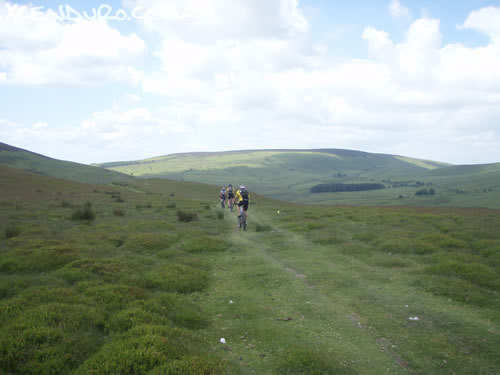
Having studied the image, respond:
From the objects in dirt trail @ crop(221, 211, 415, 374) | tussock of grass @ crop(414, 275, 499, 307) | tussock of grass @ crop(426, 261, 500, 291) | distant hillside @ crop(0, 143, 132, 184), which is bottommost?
dirt trail @ crop(221, 211, 415, 374)

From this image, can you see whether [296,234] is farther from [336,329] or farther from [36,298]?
[36,298]

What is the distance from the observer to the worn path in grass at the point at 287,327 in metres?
7.76

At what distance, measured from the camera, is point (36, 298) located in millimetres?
9617

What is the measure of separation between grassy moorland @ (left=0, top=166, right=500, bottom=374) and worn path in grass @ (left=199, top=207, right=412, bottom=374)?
0.05 m

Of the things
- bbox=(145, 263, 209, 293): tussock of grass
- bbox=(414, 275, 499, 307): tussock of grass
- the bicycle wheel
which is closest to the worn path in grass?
bbox=(145, 263, 209, 293): tussock of grass

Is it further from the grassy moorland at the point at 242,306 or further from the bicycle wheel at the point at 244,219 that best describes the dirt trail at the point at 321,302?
the bicycle wheel at the point at 244,219

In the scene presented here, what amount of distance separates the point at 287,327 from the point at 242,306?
2128mm

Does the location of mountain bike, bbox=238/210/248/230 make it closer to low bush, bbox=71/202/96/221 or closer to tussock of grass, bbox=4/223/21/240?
low bush, bbox=71/202/96/221

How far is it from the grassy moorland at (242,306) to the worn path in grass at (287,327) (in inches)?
1.9

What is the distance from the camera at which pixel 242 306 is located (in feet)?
37.1

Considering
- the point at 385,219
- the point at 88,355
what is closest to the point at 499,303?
the point at 88,355

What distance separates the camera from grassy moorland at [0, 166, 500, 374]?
7273mm

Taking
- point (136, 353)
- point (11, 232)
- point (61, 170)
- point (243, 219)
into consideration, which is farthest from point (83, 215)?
point (61, 170)

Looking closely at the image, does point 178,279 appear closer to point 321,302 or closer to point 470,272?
point 321,302
